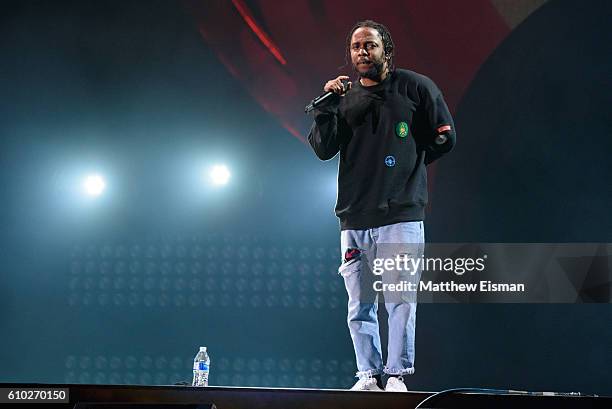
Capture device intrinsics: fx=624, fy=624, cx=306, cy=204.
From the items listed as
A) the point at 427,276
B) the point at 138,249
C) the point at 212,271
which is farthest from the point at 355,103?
the point at 138,249

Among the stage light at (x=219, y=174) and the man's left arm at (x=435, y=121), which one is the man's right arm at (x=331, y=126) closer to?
the man's left arm at (x=435, y=121)

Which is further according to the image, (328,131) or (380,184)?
(328,131)

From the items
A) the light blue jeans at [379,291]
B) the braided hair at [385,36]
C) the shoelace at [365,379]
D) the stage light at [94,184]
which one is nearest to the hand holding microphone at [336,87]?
the braided hair at [385,36]

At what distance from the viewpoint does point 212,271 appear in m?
2.78

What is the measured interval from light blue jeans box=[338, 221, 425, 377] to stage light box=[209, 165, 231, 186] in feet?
Result: 3.37

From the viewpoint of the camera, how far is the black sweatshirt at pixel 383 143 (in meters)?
2.11

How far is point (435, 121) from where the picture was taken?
7.43 ft

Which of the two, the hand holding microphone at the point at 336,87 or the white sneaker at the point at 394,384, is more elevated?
the hand holding microphone at the point at 336,87

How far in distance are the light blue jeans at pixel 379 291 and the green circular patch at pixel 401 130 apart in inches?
12.7

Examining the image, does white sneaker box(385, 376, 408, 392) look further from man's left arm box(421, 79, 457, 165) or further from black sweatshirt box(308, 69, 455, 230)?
man's left arm box(421, 79, 457, 165)

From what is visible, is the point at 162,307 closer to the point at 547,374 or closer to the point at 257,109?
the point at 257,109

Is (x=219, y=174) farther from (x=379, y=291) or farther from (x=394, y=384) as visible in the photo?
(x=394, y=384)

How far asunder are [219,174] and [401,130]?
3.56ft

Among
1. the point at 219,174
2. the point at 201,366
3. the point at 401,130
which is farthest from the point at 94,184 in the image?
the point at 401,130
